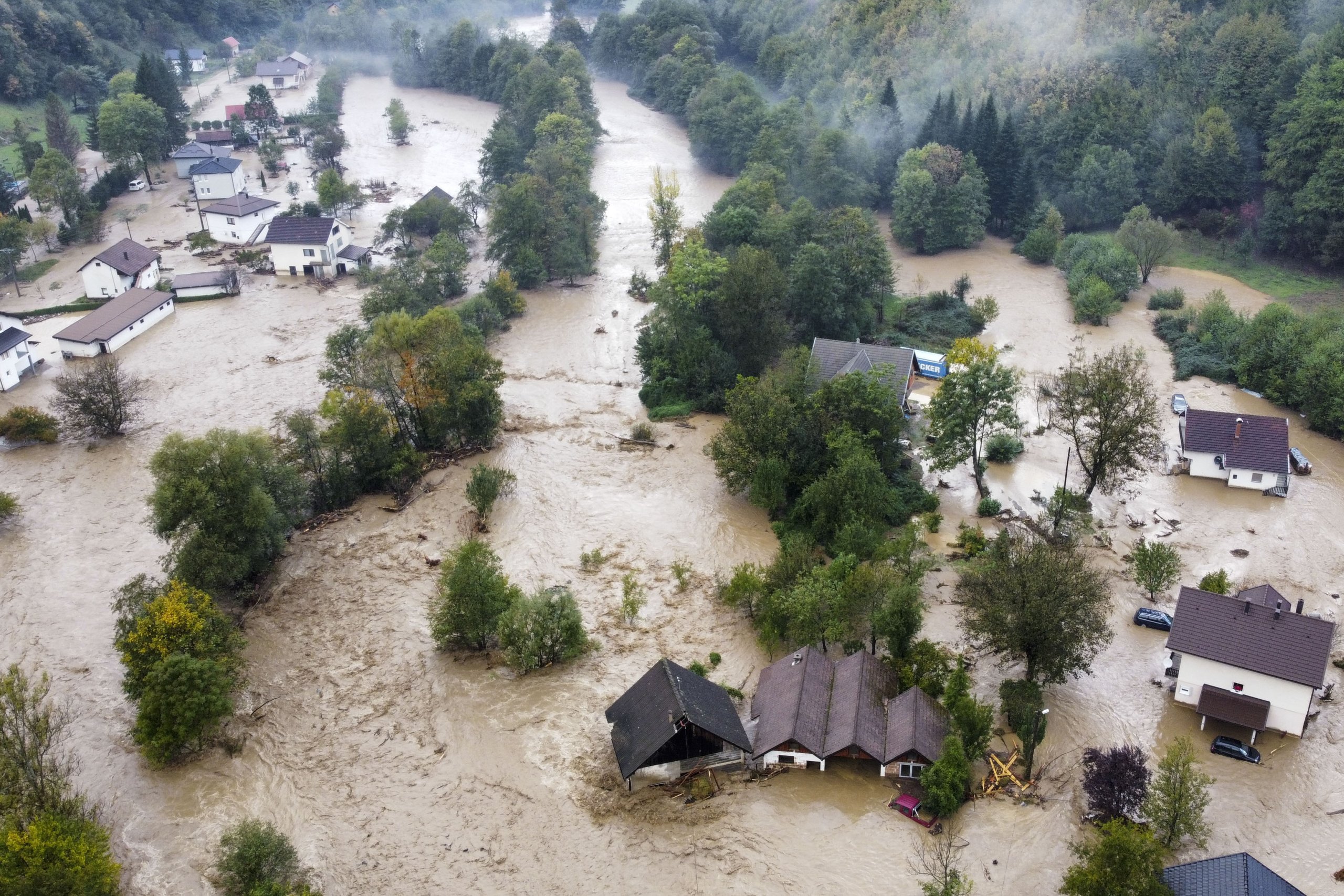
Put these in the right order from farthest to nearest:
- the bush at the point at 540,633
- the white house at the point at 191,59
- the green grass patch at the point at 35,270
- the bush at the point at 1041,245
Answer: the white house at the point at 191,59, the bush at the point at 1041,245, the green grass patch at the point at 35,270, the bush at the point at 540,633

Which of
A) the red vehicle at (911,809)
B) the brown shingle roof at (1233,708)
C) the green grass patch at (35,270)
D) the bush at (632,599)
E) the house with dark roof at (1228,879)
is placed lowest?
the green grass patch at (35,270)

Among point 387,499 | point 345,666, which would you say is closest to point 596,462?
point 387,499

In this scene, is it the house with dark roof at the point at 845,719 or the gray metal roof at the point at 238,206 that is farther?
the gray metal roof at the point at 238,206

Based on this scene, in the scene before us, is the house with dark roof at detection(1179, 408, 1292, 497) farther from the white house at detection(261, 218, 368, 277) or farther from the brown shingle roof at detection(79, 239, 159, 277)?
the brown shingle roof at detection(79, 239, 159, 277)

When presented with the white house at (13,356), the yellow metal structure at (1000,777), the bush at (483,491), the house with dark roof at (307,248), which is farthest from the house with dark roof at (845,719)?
the house with dark roof at (307,248)

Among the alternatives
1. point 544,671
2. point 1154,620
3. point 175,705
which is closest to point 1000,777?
point 1154,620

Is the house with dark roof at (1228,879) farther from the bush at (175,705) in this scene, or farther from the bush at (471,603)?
the bush at (175,705)
